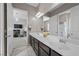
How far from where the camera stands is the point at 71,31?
79.7 inches

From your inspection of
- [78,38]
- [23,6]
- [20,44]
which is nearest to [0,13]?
[78,38]

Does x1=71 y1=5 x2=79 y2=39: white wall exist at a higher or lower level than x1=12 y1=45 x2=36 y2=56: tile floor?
higher

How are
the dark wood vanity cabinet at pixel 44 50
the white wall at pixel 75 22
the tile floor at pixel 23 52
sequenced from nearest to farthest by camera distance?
the dark wood vanity cabinet at pixel 44 50, the white wall at pixel 75 22, the tile floor at pixel 23 52

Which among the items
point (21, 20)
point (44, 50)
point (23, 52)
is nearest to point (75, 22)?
point (44, 50)

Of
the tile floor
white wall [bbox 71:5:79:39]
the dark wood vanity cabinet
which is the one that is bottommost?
the tile floor

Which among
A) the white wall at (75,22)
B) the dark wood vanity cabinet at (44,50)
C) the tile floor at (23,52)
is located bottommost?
the tile floor at (23,52)

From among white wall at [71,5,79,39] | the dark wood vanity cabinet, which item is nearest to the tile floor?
the dark wood vanity cabinet

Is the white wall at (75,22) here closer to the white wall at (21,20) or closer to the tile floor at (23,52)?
the tile floor at (23,52)

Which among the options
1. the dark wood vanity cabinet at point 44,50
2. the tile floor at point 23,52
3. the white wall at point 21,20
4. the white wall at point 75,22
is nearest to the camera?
the dark wood vanity cabinet at point 44,50

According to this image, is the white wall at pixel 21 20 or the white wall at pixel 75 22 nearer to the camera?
the white wall at pixel 75 22

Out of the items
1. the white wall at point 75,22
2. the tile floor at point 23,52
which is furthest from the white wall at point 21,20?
the white wall at point 75,22

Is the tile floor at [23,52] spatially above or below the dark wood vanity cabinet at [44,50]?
below

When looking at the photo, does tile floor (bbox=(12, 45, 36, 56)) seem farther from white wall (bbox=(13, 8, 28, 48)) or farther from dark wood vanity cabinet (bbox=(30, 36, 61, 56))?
white wall (bbox=(13, 8, 28, 48))

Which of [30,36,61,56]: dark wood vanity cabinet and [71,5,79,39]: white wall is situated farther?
[71,5,79,39]: white wall
